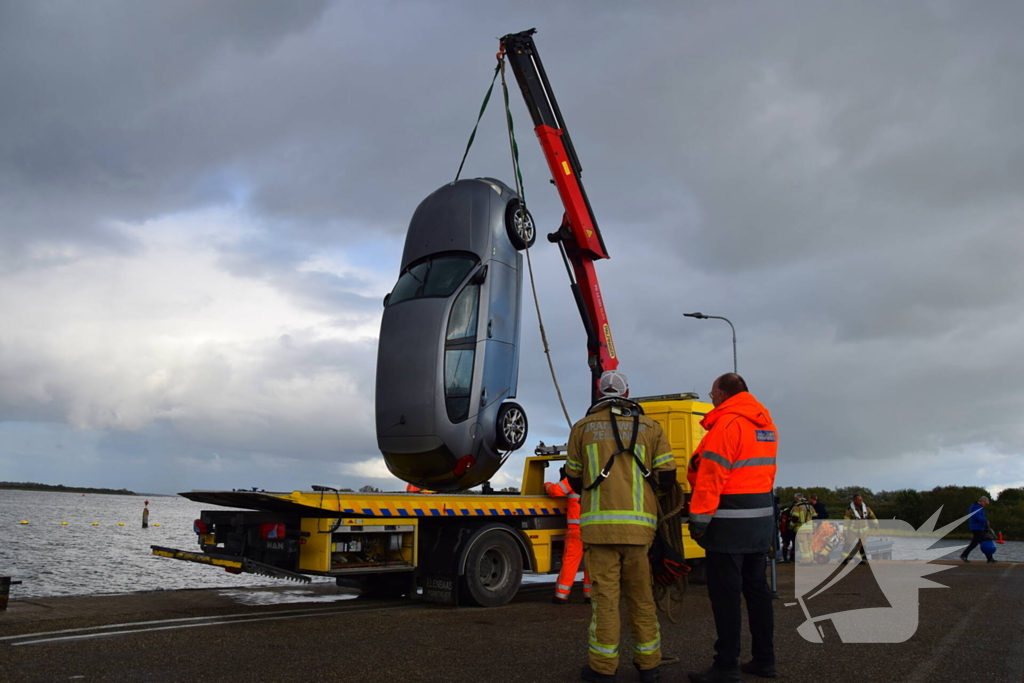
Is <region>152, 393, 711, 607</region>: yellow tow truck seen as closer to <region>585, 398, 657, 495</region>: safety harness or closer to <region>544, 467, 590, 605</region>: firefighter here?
<region>544, 467, 590, 605</region>: firefighter

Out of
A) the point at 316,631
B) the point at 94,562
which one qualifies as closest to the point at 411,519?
the point at 316,631

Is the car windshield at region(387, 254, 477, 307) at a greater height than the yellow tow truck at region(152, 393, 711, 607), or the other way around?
the car windshield at region(387, 254, 477, 307)

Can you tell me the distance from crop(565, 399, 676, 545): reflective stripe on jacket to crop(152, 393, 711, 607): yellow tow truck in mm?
3622

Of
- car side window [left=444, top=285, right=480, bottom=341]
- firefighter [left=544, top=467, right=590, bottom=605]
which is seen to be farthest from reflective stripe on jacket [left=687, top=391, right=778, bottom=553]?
car side window [left=444, top=285, right=480, bottom=341]

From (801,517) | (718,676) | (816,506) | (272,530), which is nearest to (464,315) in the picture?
(272,530)

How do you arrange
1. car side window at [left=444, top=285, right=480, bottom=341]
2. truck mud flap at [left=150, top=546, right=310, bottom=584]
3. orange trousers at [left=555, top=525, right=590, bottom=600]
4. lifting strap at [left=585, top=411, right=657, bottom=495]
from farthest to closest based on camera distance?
car side window at [left=444, top=285, right=480, bottom=341]
orange trousers at [left=555, top=525, right=590, bottom=600]
truck mud flap at [left=150, top=546, right=310, bottom=584]
lifting strap at [left=585, top=411, right=657, bottom=495]

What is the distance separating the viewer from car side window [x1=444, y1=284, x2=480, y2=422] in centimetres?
1048

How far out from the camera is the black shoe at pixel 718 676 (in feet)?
15.3

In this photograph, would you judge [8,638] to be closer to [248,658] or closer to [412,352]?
[248,658]

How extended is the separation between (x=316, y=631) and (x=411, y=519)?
2047 mm

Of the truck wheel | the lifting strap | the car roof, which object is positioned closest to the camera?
the lifting strap

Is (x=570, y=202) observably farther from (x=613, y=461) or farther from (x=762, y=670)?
(x=762, y=670)

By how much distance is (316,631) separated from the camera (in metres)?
6.73

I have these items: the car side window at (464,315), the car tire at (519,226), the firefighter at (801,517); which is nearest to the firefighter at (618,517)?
the car side window at (464,315)
